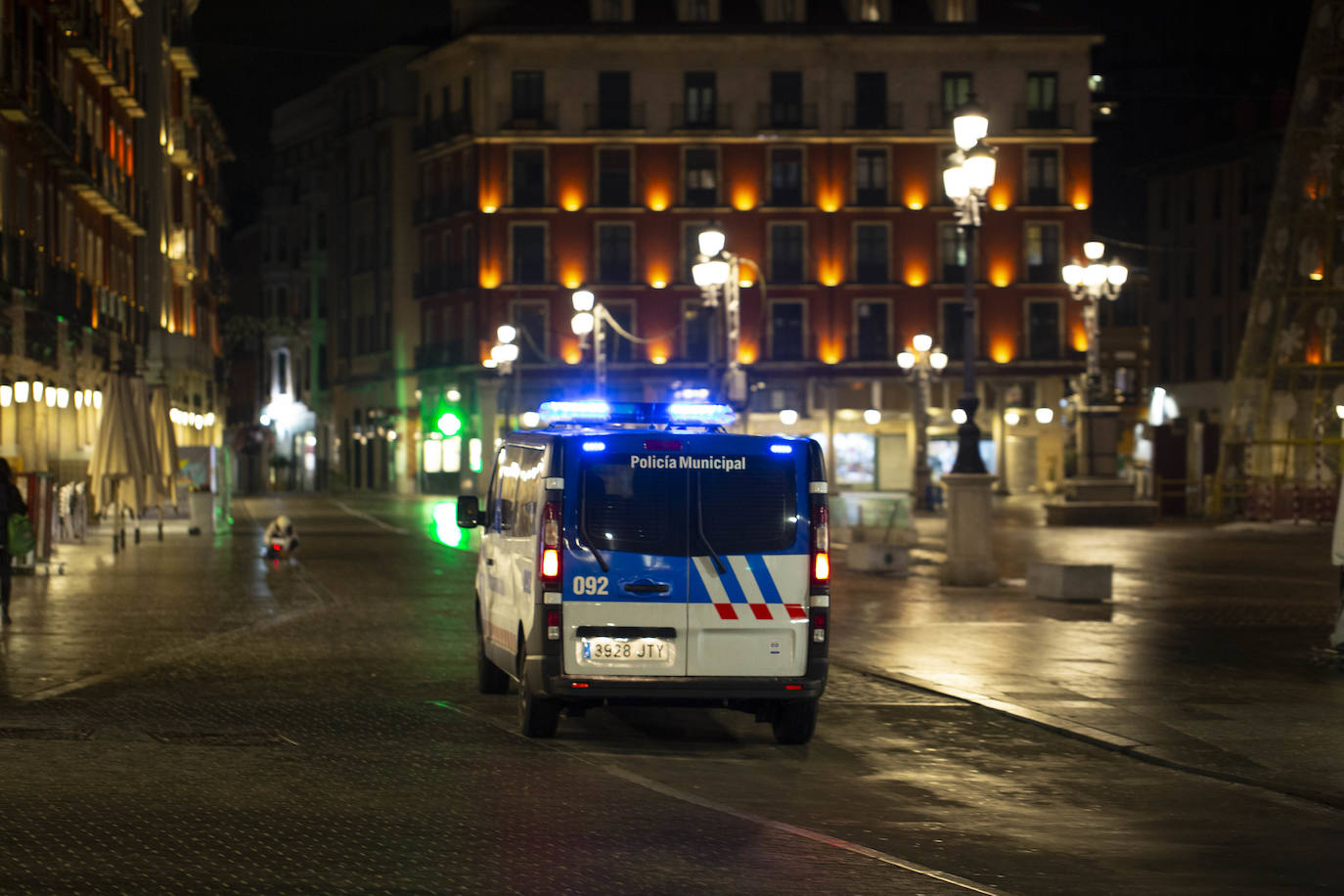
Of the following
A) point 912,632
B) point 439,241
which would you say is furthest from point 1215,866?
point 439,241

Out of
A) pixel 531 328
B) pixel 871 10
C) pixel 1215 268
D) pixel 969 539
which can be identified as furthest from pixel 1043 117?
pixel 969 539

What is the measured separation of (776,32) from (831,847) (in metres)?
69.6

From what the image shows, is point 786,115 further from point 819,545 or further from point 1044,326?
point 819,545

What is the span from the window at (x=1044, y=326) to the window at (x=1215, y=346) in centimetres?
860

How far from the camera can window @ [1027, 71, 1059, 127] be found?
77.3 m

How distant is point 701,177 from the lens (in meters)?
76.2

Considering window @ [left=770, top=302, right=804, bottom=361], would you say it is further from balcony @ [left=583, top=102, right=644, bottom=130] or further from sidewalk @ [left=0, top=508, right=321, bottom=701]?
sidewalk @ [left=0, top=508, right=321, bottom=701]

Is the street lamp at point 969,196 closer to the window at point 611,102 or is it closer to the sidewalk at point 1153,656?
the sidewalk at point 1153,656

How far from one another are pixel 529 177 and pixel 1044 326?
20.7 meters

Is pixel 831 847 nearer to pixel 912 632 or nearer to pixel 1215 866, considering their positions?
pixel 1215 866

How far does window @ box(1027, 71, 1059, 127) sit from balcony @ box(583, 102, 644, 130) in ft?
49.8

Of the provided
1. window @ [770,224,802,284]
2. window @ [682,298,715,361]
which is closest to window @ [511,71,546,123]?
window @ [682,298,715,361]

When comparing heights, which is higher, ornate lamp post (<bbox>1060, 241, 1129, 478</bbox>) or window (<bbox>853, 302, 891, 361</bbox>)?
window (<bbox>853, 302, 891, 361</bbox>)

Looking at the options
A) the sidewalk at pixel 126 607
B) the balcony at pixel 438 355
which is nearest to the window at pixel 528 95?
the balcony at pixel 438 355
